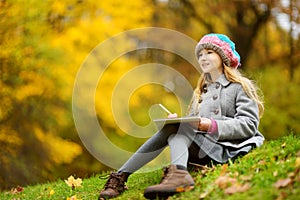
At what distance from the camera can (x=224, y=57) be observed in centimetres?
340

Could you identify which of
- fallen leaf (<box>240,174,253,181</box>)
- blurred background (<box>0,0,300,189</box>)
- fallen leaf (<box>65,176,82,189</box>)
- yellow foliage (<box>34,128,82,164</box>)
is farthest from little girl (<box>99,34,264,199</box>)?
yellow foliage (<box>34,128,82,164</box>)

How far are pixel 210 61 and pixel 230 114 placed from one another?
43 cm

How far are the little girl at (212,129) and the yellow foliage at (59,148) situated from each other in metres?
3.91

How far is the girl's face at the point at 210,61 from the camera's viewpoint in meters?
3.41

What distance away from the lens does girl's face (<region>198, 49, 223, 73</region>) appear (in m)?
3.41

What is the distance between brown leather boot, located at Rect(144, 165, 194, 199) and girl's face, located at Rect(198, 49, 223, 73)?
3.23 feet

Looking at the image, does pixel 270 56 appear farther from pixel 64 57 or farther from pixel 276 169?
pixel 276 169

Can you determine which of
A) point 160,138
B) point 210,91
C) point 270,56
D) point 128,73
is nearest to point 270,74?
point 270,56

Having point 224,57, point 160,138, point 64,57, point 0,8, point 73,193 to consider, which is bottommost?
point 73,193

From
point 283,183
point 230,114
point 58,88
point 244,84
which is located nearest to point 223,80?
point 244,84

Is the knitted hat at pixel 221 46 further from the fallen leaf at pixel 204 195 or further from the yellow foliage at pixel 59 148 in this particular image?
the yellow foliage at pixel 59 148

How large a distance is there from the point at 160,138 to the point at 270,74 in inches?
221

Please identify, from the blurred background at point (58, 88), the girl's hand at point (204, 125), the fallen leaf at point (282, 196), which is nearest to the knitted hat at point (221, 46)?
the girl's hand at point (204, 125)

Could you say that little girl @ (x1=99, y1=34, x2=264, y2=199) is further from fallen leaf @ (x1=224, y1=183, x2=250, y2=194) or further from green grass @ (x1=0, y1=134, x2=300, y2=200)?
fallen leaf @ (x1=224, y1=183, x2=250, y2=194)
